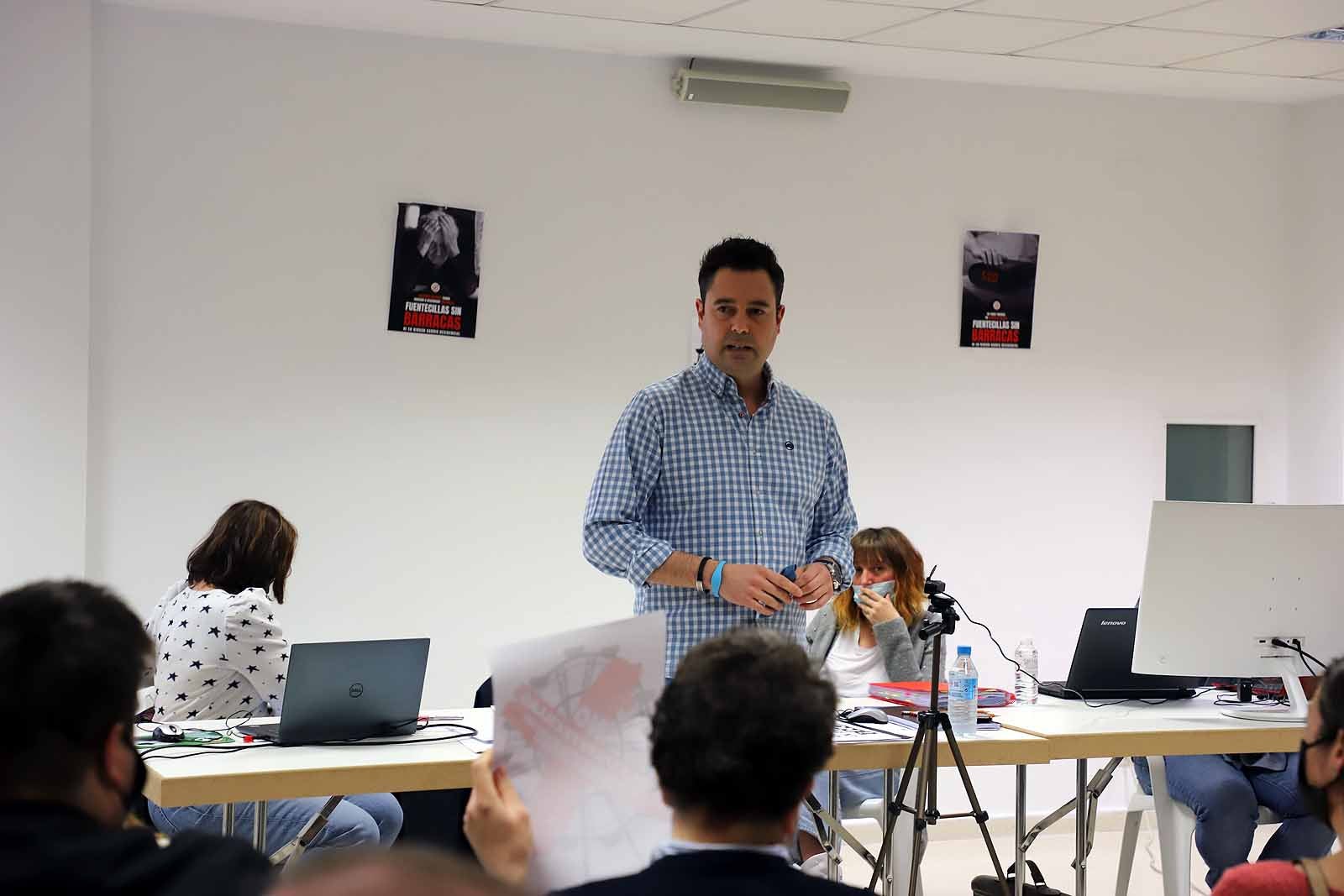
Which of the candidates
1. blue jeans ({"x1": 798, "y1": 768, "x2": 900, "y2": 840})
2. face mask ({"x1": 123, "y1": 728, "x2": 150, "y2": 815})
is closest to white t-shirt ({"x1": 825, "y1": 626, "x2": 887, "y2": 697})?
blue jeans ({"x1": 798, "y1": 768, "x2": 900, "y2": 840})

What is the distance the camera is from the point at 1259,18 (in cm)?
459

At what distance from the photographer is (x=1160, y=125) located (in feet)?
19.1

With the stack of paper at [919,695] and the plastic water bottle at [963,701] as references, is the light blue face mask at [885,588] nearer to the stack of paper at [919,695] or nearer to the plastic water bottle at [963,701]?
the stack of paper at [919,695]

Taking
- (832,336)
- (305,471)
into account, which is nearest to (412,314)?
(305,471)

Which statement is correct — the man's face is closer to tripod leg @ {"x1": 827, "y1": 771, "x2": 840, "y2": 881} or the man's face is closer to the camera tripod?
the camera tripod

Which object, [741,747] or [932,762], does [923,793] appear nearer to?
[932,762]

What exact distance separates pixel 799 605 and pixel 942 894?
2.17 meters

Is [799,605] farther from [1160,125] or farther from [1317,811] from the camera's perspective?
[1160,125]

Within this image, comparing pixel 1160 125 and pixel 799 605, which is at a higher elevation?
pixel 1160 125

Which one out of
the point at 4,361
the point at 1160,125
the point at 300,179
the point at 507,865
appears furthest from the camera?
the point at 1160,125

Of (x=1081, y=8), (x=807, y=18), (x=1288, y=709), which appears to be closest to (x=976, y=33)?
(x=1081, y=8)

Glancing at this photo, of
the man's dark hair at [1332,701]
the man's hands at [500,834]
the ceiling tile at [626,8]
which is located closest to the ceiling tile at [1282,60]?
the ceiling tile at [626,8]

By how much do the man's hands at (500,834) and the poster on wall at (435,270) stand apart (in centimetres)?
318

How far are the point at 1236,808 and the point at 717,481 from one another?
1.80 m
